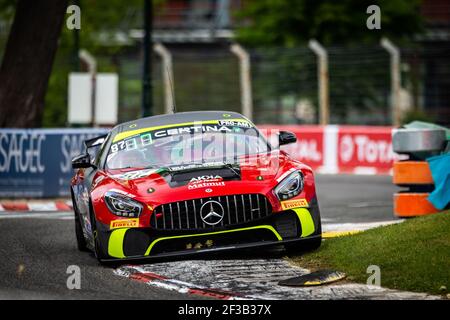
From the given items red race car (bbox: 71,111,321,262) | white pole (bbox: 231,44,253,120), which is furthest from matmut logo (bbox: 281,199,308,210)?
white pole (bbox: 231,44,253,120)

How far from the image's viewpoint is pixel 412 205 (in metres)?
14.9

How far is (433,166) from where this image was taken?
1461 centimetres

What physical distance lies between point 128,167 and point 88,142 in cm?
301

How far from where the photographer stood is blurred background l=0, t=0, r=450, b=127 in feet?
98.8

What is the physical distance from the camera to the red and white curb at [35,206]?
1881cm

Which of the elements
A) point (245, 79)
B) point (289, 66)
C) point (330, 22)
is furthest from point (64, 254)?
point (330, 22)

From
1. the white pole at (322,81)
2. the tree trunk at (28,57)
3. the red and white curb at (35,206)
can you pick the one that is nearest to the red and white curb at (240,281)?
the red and white curb at (35,206)

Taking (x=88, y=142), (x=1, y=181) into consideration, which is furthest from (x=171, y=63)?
(x=88, y=142)

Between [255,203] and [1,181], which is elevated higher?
[255,203]

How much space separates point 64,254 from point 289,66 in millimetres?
18794

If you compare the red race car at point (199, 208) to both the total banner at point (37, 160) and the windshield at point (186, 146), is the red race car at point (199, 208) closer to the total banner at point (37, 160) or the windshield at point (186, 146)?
the windshield at point (186, 146)

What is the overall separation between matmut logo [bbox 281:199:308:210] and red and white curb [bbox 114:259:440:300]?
0.50 meters

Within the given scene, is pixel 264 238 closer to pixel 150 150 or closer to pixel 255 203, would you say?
pixel 255 203

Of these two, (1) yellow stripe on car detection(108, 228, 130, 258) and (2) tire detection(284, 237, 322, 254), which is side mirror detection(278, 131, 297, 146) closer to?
(2) tire detection(284, 237, 322, 254)
